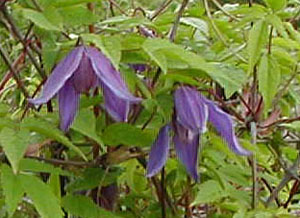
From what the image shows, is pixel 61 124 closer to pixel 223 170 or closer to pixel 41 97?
pixel 41 97

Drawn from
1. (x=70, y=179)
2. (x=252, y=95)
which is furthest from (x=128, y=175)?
(x=252, y=95)

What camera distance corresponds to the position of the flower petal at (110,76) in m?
0.59

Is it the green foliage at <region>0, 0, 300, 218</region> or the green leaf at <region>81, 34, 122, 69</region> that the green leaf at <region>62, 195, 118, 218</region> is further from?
the green leaf at <region>81, 34, 122, 69</region>

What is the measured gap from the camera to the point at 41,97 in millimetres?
599

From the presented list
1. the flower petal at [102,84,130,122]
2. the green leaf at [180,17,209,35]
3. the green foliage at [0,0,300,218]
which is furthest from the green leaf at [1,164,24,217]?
the green leaf at [180,17,209,35]

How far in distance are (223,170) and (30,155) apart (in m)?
0.24

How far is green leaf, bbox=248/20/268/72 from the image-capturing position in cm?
69

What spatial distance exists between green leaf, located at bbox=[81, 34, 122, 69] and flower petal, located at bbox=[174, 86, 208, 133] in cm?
8

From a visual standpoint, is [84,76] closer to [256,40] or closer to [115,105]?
[115,105]

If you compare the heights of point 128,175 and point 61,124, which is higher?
point 61,124

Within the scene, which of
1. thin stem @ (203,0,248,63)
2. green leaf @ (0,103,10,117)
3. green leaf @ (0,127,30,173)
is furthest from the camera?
thin stem @ (203,0,248,63)

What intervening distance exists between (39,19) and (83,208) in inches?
8.1

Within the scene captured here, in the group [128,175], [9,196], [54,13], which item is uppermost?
[54,13]

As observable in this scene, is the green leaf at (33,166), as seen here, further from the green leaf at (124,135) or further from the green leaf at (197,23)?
the green leaf at (197,23)
